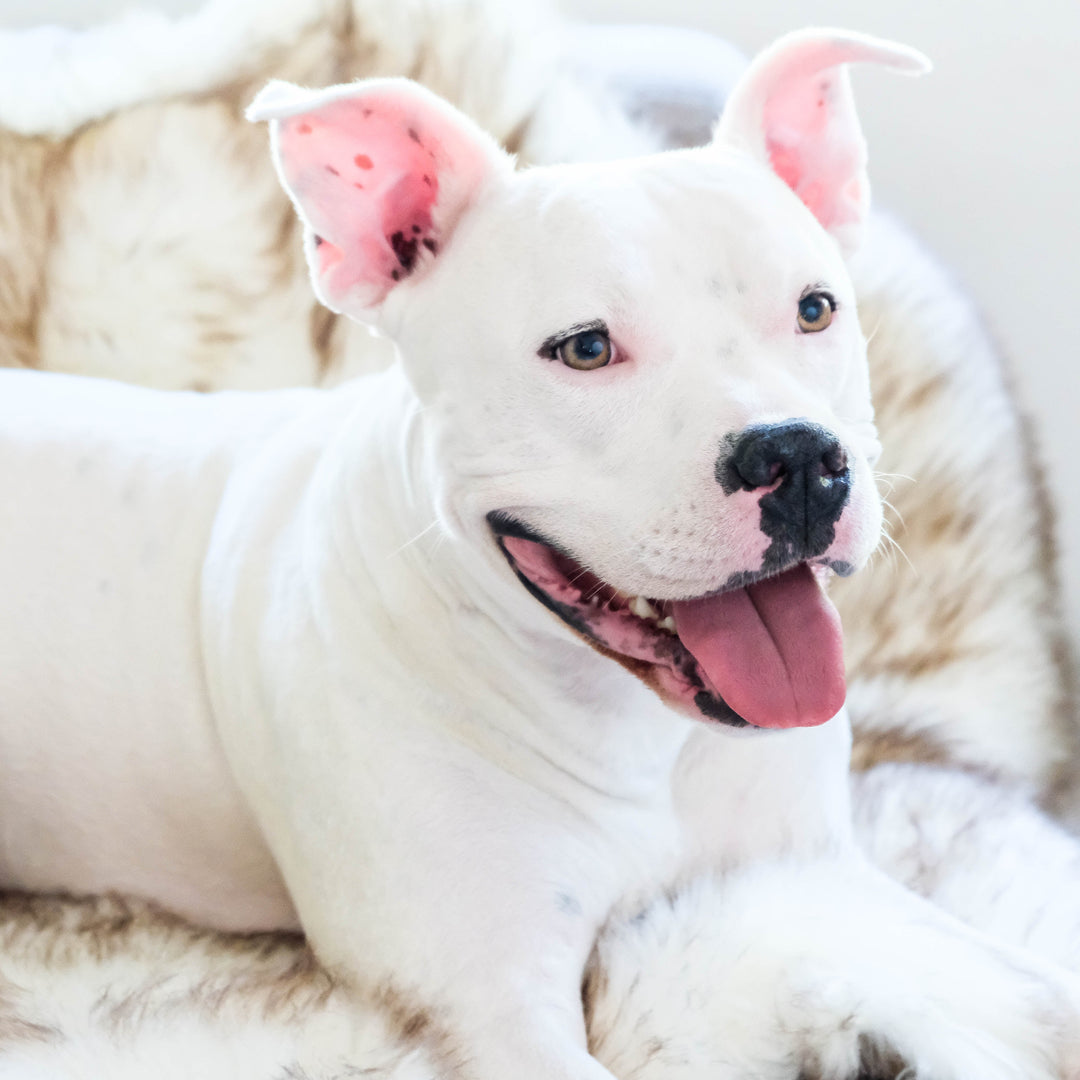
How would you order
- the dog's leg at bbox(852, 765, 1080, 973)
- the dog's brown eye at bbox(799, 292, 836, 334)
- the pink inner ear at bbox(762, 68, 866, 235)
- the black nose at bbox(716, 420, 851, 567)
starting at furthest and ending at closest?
the dog's leg at bbox(852, 765, 1080, 973) < the pink inner ear at bbox(762, 68, 866, 235) < the dog's brown eye at bbox(799, 292, 836, 334) < the black nose at bbox(716, 420, 851, 567)

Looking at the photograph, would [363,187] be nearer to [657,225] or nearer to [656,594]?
[657,225]

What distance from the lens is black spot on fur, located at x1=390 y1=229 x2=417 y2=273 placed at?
906mm

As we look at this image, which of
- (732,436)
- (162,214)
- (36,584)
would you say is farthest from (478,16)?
(732,436)

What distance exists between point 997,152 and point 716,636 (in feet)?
3.33

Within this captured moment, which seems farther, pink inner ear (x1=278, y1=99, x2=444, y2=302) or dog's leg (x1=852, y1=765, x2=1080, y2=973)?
dog's leg (x1=852, y1=765, x2=1080, y2=973)

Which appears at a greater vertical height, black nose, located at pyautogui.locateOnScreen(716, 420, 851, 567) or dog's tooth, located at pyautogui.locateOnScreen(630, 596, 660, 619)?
black nose, located at pyautogui.locateOnScreen(716, 420, 851, 567)

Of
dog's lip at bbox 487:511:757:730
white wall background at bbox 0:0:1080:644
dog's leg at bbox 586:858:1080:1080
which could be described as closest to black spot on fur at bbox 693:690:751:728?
dog's lip at bbox 487:511:757:730

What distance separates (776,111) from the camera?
952 millimetres

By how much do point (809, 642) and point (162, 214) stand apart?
1034mm

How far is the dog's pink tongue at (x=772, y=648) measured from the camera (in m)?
0.81

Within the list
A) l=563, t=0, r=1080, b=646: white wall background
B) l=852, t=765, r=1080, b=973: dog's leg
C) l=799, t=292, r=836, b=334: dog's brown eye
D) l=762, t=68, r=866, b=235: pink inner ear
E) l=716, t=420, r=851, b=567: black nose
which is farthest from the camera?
l=563, t=0, r=1080, b=646: white wall background

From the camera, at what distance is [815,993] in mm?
879

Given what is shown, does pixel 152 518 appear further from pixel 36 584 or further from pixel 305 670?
pixel 305 670

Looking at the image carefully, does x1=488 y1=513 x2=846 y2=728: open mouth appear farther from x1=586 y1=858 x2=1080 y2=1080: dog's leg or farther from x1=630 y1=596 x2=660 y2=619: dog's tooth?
x1=586 y1=858 x2=1080 y2=1080: dog's leg
